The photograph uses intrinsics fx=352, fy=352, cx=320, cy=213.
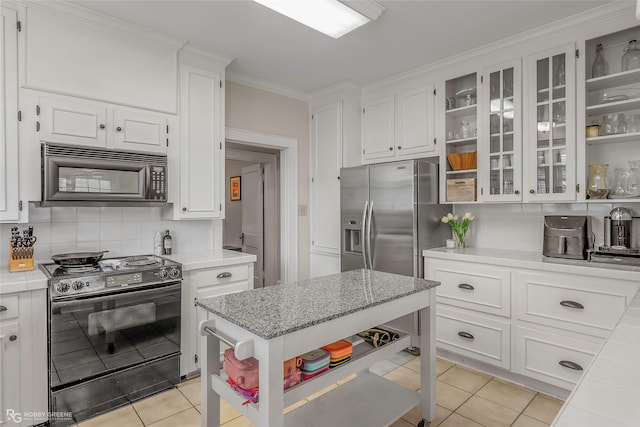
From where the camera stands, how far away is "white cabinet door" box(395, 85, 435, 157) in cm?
344

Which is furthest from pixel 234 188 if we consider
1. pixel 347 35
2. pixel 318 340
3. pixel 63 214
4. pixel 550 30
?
pixel 318 340

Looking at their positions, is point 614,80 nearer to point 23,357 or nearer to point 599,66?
point 599,66

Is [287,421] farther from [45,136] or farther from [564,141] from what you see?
[564,141]

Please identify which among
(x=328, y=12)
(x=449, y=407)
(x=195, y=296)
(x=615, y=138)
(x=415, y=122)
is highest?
(x=328, y=12)

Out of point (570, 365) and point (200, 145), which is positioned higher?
point (200, 145)

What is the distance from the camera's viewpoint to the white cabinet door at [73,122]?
234cm

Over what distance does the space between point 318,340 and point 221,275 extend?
1.60 metres

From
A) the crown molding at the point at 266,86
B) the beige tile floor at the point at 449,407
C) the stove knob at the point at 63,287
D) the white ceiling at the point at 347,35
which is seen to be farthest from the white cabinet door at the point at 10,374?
the crown molding at the point at 266,86

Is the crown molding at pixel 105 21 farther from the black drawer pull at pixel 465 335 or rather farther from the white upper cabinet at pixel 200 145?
the black drawer pull at pixel 465 335

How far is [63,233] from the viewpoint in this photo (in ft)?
8.67

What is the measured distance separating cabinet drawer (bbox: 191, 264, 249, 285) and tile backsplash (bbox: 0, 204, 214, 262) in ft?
1.96

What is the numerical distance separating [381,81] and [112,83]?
2559 mm

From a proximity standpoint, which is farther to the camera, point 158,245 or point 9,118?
point 158,245

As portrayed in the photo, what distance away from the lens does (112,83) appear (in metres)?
2.60
